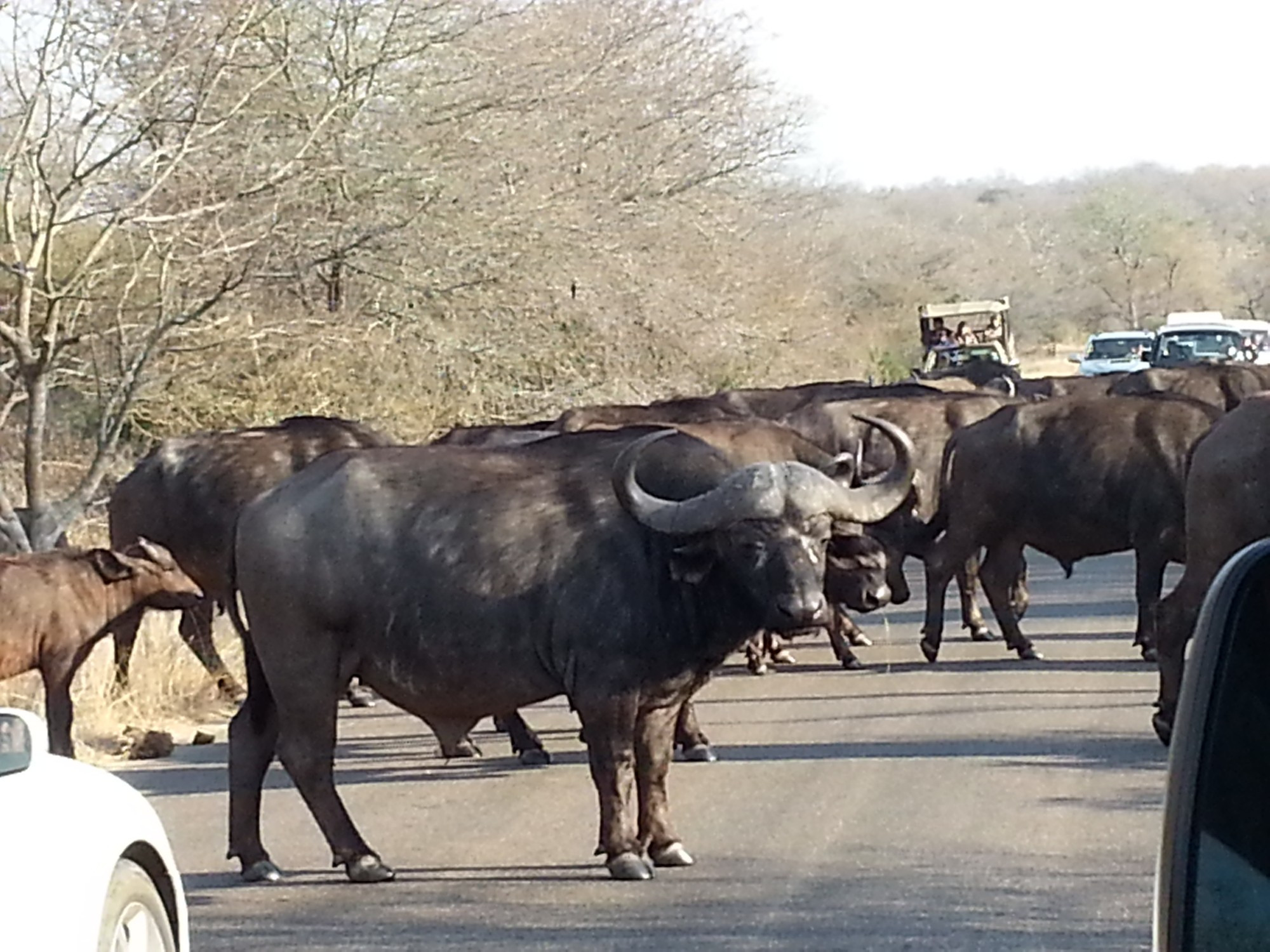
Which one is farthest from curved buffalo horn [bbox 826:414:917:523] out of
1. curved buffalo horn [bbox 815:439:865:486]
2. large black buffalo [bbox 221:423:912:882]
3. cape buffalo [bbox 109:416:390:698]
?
cape buffalo [bbox 109:416:390:698]

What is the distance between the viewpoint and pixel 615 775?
913 centimetres

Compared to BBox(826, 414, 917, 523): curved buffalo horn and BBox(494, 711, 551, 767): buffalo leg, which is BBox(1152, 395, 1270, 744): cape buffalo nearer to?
BBox(826, 414, 917, 523): curved buffalo horn

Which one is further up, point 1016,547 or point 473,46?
point 473,46

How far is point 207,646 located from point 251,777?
18.2 ft

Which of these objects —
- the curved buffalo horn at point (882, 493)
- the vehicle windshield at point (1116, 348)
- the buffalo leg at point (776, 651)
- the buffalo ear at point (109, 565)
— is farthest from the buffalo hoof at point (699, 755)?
the vehicle windshield at point (1116, 348)

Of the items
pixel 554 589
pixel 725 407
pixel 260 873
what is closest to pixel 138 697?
pixel 260 873

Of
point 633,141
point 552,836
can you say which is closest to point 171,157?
point 552,836

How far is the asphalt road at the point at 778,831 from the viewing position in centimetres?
807

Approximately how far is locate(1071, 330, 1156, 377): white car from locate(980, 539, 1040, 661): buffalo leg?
31558 millimetres

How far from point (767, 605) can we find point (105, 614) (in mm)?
4477

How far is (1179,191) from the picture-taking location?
188 meters

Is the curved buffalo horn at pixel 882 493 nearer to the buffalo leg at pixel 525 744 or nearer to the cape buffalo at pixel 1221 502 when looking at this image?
the cape buffalo at pixel 1221 502

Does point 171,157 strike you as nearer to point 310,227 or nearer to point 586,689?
point 310,227

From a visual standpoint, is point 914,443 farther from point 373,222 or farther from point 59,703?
point 59,703
